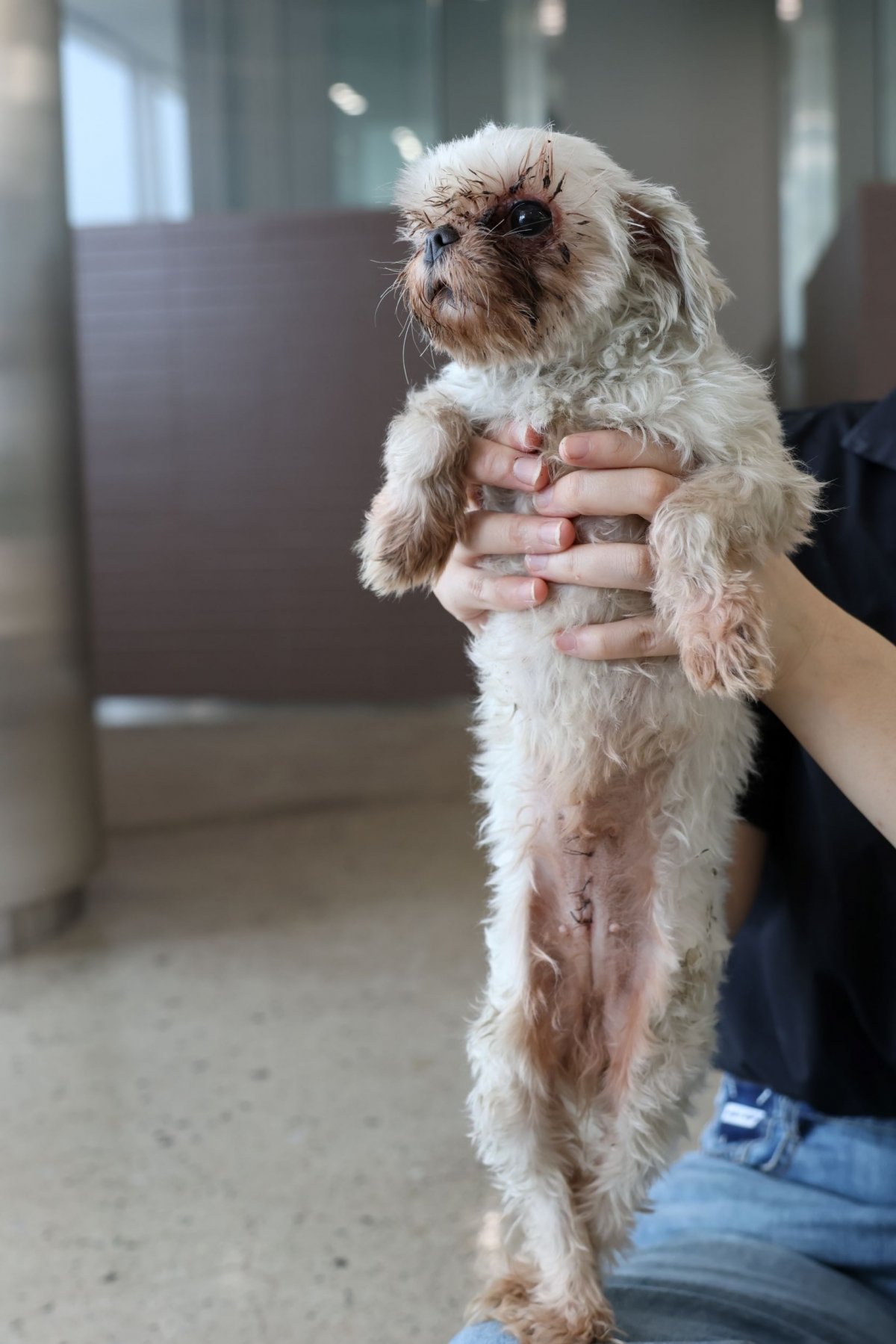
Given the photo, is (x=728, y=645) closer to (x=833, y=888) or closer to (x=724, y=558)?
(x=724, y=558)

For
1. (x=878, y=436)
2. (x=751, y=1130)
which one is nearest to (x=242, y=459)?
(x=878, y=436)

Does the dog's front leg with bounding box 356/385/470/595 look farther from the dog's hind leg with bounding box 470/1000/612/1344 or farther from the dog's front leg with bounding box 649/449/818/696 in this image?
the dog's hind leg with bounding box 470/1000/612/1344

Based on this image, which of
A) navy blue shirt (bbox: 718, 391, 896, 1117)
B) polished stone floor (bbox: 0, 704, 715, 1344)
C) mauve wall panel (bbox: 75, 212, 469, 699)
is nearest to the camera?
navy blue shirt (bbox: 718, 391, 896, 1117)

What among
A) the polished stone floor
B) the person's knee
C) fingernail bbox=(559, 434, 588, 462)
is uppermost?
fingernail bbox=(559, 434, 588, 462)

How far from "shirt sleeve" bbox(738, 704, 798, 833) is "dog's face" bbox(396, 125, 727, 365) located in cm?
46

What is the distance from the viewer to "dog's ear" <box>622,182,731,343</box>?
42.6 inches

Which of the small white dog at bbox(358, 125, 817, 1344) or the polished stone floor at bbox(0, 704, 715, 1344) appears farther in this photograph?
the polished stone floor at bbox(0, 704, 715, 1344)

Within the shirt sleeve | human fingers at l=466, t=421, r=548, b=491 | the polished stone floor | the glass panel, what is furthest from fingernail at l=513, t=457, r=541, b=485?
the glass panel

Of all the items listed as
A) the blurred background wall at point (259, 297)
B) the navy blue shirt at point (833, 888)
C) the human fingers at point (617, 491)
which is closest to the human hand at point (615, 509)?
the human fingers at point (617, 491)

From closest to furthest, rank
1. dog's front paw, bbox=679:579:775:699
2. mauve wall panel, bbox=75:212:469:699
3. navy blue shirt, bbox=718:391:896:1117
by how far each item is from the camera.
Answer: dog's front paw, bbox=679:579:775:699 < navy blue shirt, bbox=718:391:896:1117 < mauve wall panel, bbox=75:212:469:699

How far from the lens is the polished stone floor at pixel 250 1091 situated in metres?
1.81

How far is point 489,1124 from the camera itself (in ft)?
3.59

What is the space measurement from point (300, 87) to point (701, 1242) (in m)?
5.90

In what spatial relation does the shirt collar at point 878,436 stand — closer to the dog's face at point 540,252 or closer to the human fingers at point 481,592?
the dog's face at point 540,252
